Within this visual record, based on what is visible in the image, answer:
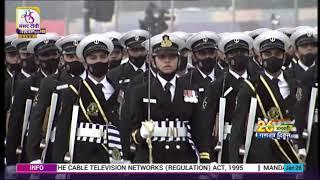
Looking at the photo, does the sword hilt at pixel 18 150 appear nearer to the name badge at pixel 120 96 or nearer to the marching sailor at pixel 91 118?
the marching sailor at pixel 91 118

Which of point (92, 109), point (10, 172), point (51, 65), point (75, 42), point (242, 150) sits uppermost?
point (75, 42)

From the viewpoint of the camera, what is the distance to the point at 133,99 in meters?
7.28

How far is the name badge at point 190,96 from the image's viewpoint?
7.31 metres

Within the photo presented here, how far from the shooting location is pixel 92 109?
7340 mm

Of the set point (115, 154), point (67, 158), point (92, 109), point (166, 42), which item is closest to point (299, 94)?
point (166, 42)

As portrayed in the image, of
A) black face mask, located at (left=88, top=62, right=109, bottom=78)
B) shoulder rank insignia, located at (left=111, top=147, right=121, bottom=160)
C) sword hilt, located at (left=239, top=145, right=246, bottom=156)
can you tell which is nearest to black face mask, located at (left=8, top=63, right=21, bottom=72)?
black face mask, located at (left=88, top=62, right=109, bottom=78)

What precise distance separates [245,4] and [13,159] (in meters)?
2.29

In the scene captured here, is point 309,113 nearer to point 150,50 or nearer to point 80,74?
point 150,50

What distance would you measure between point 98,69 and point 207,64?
89cm

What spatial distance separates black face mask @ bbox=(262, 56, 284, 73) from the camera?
23.9 ft

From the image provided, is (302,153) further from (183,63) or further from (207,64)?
(183,63)

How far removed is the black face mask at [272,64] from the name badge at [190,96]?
2.01 ft

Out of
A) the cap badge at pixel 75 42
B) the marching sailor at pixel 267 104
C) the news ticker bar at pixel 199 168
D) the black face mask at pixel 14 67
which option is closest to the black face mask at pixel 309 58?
the marching sailor at pixel 267 104

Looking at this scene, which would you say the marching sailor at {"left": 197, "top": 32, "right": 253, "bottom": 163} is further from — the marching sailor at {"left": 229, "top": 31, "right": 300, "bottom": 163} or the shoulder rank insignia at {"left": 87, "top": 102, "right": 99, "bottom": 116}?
the shoulder rank insignia at {"left": 87, "top": 102, "right": 99, "bottom": 116}
